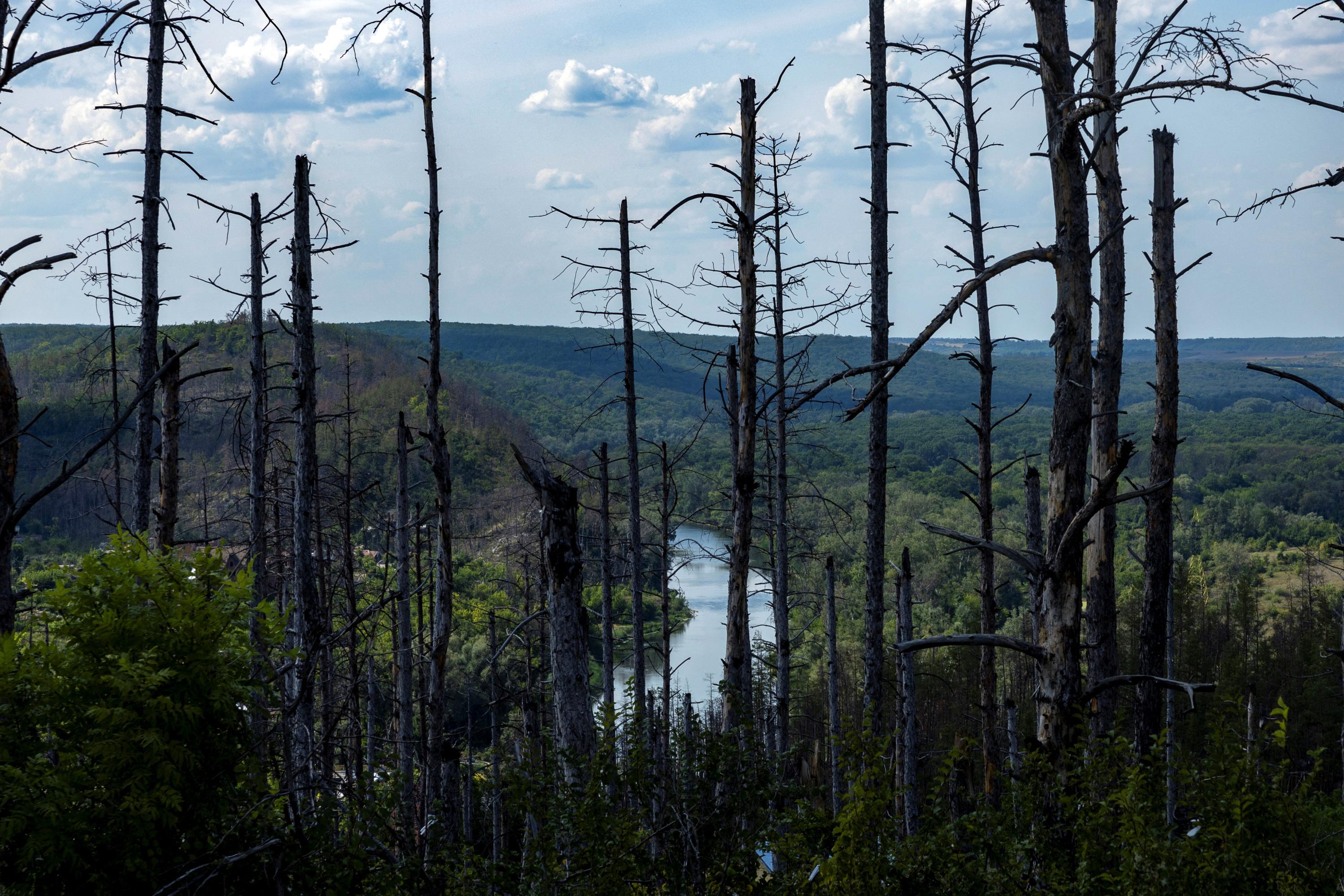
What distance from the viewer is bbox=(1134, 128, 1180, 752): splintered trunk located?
8.90m

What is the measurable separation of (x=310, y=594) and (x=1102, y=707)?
273 inches

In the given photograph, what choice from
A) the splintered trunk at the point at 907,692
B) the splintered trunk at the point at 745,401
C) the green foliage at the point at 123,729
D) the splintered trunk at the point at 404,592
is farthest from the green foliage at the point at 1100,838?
the splintered trunk at the point at 907,692

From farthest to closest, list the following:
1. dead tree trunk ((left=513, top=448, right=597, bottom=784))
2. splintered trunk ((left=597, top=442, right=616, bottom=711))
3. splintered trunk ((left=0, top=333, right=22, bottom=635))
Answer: splintered trunk ((left=597, top=442, right=616, bottom=711)) → dead tree trunk ((left=513, top=448, right=597, bottom=784)) → splintered trunk ((left=0, top=333, right=22, bottom=635))

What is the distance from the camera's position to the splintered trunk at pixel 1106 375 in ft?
25.6

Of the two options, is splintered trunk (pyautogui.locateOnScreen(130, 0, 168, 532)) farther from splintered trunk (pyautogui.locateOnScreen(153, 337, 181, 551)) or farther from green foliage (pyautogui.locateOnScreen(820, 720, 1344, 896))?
green foliage (pyautogui.locateOnScreen(820, 720, 1344, 896))

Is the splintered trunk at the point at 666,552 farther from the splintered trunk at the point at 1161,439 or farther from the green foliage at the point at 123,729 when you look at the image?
the green foliage at the point at 123,729

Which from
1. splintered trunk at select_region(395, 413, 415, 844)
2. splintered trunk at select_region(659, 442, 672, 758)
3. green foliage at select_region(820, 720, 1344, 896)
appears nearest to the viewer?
green foliage at select_region(820, 720, 1344, 896)

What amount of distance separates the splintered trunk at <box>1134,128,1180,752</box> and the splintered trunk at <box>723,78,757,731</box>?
13.3 ft

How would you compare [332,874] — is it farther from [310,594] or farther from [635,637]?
[635,637]

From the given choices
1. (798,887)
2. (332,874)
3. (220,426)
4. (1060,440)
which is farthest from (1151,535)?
(220,426)

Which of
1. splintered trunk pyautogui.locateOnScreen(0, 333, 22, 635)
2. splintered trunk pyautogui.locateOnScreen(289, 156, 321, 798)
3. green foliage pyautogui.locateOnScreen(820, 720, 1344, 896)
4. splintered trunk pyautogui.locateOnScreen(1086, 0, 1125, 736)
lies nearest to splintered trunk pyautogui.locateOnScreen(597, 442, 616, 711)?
splintered trunk pyautogui.locateOnScreen(289, 156, 321, 798)

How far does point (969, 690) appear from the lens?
2686 cm

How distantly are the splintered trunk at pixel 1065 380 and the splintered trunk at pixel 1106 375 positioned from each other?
3.87m

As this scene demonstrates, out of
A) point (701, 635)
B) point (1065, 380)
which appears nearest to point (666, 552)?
point (1065, 380)
